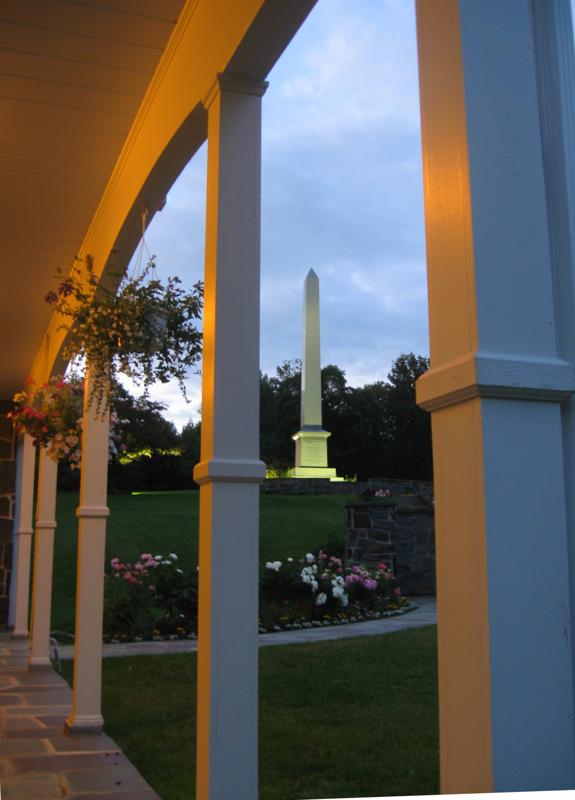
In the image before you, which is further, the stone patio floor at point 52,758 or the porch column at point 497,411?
the stone patio floor at point 52,758

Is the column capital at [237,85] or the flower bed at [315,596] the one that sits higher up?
the column capital at [237,85]

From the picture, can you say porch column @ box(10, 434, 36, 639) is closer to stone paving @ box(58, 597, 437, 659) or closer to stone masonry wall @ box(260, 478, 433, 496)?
stone paving @ box(58, 597, 437, 659)

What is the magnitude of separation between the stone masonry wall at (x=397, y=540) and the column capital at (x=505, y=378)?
9.58m

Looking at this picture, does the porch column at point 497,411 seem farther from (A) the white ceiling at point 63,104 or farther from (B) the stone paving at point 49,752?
(B) the stone paving at point 49,752

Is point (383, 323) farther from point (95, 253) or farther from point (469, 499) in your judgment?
point (469, 499)

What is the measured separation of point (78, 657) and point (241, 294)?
272cm

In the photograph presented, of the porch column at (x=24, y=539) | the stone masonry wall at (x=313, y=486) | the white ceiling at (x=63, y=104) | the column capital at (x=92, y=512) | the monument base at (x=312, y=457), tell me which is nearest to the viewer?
→ the white ceiling at (x=63, y=104)

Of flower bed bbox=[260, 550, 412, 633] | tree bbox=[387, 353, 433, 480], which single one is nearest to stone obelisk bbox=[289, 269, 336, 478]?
tree bbox=[387, 353, 433, 480]

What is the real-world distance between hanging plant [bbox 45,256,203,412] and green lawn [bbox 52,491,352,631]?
5960mm

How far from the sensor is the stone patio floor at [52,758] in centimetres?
323

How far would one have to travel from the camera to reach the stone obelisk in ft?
62.7

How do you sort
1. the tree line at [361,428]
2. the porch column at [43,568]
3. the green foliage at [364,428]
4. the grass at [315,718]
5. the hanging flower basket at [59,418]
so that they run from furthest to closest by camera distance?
the green foliage at [364,428] < the tree line at [361,428] < the porch column at [43,568] < the hanging flower basket at [59,418] < the grass at [315,718]

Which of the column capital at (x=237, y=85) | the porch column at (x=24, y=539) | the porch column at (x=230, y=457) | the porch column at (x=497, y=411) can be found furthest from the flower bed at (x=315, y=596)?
the porch column at (x=497, y=411)

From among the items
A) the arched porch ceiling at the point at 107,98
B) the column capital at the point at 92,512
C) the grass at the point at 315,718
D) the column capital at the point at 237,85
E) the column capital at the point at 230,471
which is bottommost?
the grass at the point at 315,718
